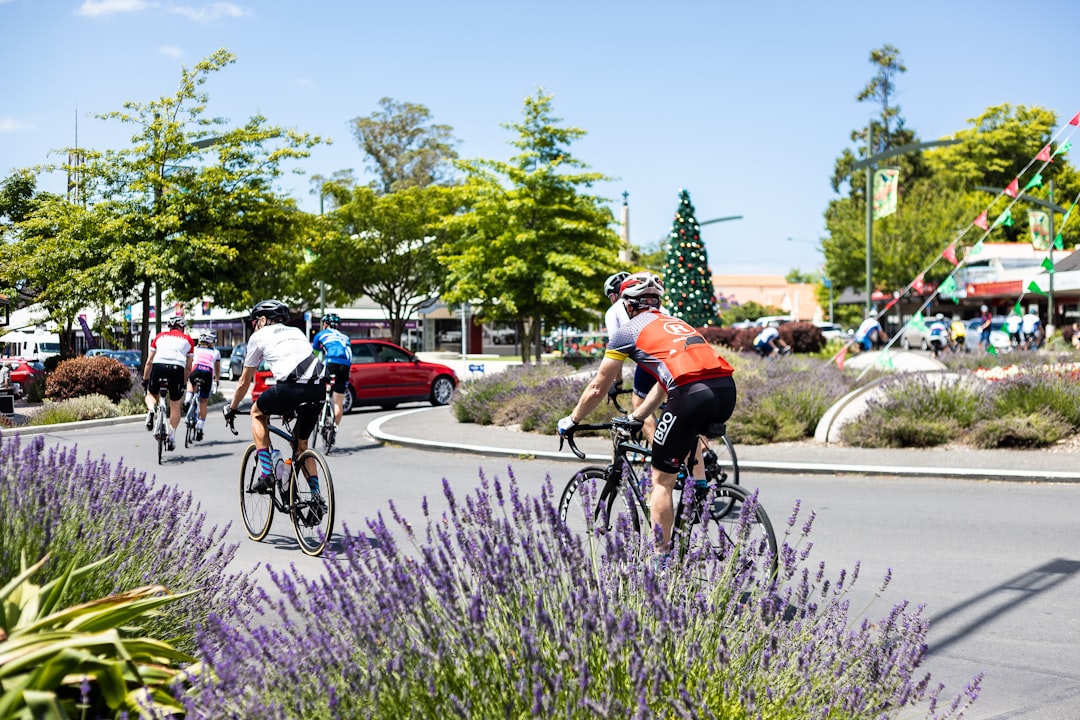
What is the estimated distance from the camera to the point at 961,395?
1370 cm

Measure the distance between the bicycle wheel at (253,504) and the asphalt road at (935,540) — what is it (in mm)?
132

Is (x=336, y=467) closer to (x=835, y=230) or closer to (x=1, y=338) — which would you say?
(x=1, y=338)

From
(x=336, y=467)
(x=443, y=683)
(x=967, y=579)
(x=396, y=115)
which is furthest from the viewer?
(x=396, y=115)

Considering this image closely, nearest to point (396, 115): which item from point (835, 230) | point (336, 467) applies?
point (835, 230)

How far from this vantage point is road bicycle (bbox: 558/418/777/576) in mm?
3793

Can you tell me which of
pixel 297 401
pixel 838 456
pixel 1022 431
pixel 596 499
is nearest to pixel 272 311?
pixel 297 401

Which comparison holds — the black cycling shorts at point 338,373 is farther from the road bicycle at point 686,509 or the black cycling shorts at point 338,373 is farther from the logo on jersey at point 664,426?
the logo on jersey at point 664,426

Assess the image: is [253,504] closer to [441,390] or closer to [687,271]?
[441,390]

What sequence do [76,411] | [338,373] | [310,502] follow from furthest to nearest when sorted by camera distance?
[76,411], [338,373], [310,502]

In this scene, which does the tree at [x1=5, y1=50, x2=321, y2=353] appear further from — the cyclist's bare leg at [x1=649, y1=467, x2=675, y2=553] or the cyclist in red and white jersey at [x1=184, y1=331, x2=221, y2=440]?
the cyclist's bare leg at [x1=649, y1=467, x2=675, y2=553]

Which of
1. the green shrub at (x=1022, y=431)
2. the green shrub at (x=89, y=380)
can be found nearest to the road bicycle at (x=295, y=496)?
the green shrub at (x=1022, y=431)

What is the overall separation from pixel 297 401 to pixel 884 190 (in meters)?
21.3

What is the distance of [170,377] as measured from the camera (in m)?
13.8

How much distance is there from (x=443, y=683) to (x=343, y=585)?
26.3 inches
